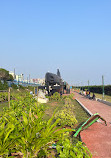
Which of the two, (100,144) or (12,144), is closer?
(12,144)

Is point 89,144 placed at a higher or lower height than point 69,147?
lower

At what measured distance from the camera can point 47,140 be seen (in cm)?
311

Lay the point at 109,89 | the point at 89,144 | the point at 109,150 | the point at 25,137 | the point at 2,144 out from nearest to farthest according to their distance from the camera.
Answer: the point at 2,144 → the point at 25,137 → the point at 109,150 → the point at 89,144 → the point at 109,89

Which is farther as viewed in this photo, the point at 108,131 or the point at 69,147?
the point at 108,131

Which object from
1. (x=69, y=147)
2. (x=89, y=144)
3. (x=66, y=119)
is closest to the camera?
(x=69, y=147)

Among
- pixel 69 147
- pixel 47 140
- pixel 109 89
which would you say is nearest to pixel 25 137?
pixel 47 140

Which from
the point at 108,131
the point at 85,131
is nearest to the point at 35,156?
the point at 85,131

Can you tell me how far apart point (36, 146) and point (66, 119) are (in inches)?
160

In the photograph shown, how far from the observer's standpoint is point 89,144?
489cm

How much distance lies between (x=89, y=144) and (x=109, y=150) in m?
0.68

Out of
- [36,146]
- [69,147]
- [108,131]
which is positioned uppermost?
[69,147]

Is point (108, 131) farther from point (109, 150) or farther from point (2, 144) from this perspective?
point (2, 144)

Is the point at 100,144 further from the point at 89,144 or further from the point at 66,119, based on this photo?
the point at 66,119

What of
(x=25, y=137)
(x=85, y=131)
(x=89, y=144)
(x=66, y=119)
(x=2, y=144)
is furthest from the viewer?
(x=66, y=119)
